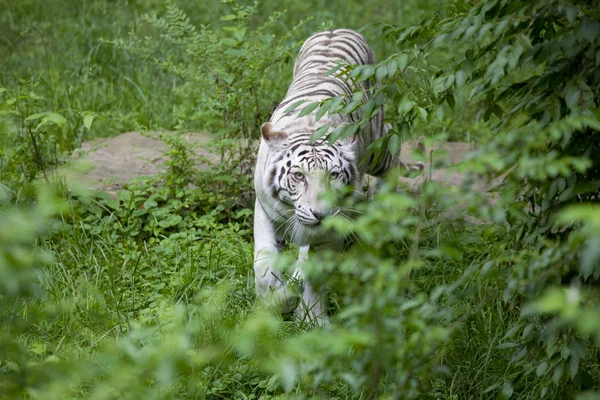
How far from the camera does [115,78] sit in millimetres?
7016

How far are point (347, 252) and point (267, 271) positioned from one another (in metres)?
0.48

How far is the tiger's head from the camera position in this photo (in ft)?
11.9

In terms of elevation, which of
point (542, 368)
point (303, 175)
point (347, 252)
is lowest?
point (347, 252)

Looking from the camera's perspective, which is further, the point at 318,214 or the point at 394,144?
→ the point at 318,214

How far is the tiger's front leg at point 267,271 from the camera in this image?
3.83 metres

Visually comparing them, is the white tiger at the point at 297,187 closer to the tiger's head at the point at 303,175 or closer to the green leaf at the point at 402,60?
the tiger's head at the point at 303,175

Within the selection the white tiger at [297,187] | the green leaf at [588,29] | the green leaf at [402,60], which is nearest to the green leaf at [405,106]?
the green leaf at [402,60]

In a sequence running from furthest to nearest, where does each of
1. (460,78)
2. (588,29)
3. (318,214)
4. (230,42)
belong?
(230,42)
(318,214)
(460,78)
(588,29)

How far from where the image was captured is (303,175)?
3.72m

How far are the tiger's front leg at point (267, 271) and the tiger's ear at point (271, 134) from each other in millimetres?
398

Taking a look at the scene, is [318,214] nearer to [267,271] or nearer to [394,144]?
[267,271]

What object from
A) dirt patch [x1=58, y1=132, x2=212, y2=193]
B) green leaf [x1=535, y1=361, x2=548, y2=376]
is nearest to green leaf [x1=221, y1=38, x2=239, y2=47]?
dirt patch [x1=58, y1=132, x2=212, y2=193]

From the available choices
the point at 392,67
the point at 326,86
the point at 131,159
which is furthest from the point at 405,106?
the point at 131,159

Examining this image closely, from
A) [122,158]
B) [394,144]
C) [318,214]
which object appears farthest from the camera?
[122,158]
